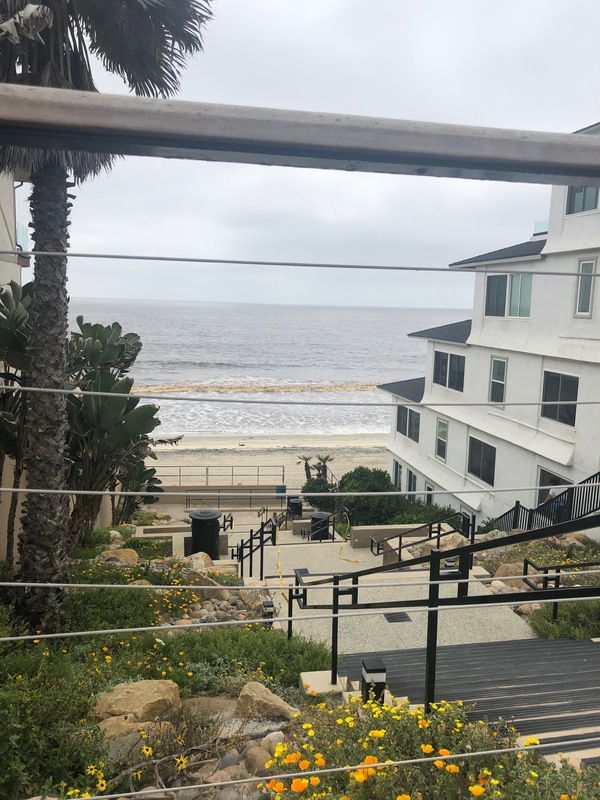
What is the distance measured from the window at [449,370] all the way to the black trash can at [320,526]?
22.4ft

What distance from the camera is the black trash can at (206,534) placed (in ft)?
38.0

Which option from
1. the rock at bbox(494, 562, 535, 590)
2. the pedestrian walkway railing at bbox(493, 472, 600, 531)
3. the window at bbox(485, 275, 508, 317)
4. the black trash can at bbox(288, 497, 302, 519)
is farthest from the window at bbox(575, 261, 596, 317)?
the black trash can at bbox(288, 497, 302, 519)

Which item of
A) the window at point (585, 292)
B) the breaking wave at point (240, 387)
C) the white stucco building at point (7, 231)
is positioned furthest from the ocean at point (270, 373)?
the window at point (585, 292)

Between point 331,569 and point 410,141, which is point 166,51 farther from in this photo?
point 331,569

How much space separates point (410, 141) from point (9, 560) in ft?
29.2

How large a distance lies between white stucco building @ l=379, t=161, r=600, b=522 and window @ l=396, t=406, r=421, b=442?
0.53 meters

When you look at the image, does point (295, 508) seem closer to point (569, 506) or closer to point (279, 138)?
point (569, 506)

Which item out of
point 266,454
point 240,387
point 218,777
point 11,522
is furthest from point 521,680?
point 240,387

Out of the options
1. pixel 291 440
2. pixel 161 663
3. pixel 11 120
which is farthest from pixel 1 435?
pixel 291 440

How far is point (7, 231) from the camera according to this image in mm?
10477

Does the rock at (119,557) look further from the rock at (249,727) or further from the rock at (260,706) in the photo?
the rock at (249,727)

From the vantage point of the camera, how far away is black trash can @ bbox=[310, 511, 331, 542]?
564 inches

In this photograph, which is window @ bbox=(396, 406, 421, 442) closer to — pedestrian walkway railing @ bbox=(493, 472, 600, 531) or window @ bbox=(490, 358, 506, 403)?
window @ bbox=(490, 358, 506, 403)

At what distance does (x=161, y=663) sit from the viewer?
5.48m
